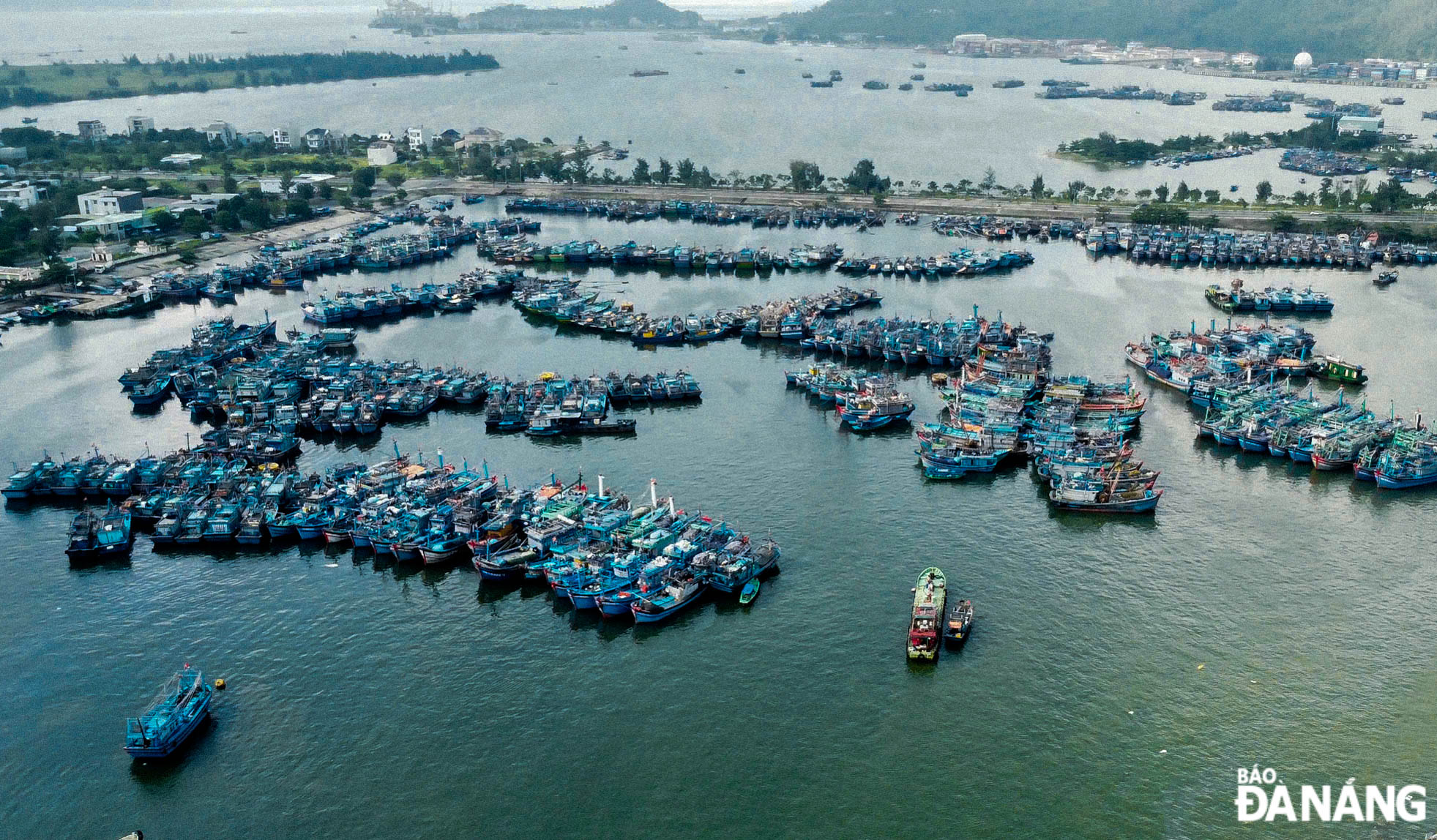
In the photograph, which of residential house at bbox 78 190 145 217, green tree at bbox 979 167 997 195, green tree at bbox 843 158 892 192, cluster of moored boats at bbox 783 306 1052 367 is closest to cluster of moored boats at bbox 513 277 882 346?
cluster of moored boats at bbox 783 306 1052 367

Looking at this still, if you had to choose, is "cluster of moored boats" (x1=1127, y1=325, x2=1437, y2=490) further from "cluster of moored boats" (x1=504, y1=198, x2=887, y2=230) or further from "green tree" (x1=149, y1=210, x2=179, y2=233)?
"green tree" (x1=149, y1=210, x2=179, y2=233)

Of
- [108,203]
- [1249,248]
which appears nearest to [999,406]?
[1249,248]

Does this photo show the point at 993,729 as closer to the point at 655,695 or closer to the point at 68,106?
Answer: the point at 655,695

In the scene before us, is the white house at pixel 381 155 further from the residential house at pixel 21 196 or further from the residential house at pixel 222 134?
the residential house at pixel 21 196

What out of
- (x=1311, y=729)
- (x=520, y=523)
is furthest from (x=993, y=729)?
(x=520, y=523)

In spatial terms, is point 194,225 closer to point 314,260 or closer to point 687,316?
point 314,260
